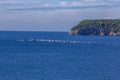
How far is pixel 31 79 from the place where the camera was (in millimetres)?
58844

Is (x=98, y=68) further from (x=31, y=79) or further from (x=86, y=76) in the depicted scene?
(x=31, y=79)

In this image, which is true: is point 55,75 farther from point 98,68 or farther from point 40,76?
point 98,68

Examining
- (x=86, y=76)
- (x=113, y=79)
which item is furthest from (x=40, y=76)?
(x=113, y=79)

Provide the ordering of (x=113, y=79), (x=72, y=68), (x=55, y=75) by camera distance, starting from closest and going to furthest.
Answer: (x=113, y=79)
(x=55, y=75)
(x=72, y=68)

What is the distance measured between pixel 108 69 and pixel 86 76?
10.4 meters

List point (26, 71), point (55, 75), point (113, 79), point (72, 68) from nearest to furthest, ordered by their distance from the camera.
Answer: point (113, 79), point (55, 75), point (26, 71), point (72, 68)

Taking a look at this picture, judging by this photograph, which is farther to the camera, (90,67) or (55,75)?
(90,67)

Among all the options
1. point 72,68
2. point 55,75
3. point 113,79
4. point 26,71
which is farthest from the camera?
point 72,68

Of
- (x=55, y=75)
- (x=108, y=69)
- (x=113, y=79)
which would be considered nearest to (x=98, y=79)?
(x=113, y=79)

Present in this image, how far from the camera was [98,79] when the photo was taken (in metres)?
58.8

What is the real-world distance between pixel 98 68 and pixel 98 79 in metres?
14.6

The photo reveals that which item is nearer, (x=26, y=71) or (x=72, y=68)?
(x=26, y=71)

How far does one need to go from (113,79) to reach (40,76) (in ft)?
33.4

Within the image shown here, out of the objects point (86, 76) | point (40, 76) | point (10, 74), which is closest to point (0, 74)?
point (10, 74)
